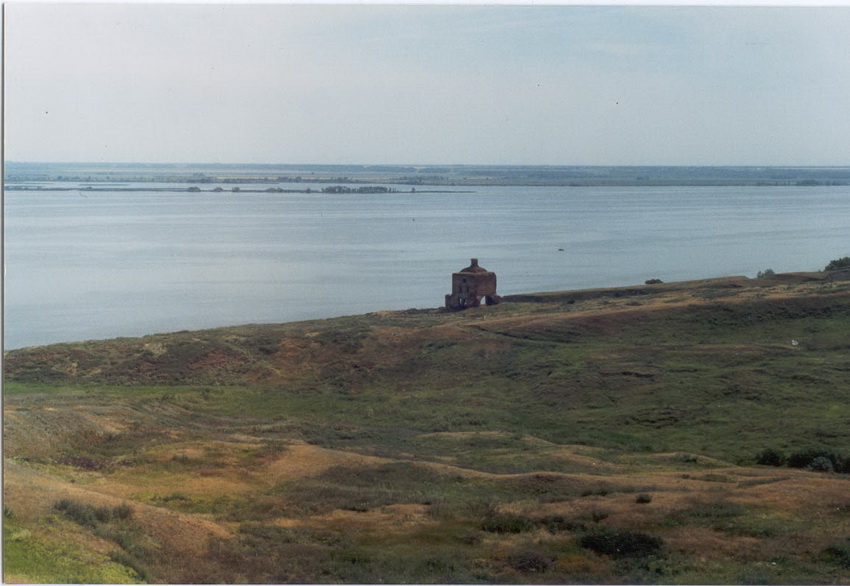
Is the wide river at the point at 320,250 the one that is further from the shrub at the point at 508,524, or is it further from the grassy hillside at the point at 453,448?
the shrub at the point at 508,524

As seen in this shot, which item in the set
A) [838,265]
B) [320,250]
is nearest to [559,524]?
[838,265]

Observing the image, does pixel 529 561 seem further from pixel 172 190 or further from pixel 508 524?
pixel 172 190

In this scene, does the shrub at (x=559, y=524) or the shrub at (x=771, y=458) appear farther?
the shrub at (x=771, y=458)

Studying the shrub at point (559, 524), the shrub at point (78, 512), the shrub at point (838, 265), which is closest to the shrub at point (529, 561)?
the shrub at point (559, 524)

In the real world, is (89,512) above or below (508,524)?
above

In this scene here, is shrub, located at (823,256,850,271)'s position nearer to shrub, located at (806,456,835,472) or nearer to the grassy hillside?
the grassy hillside
